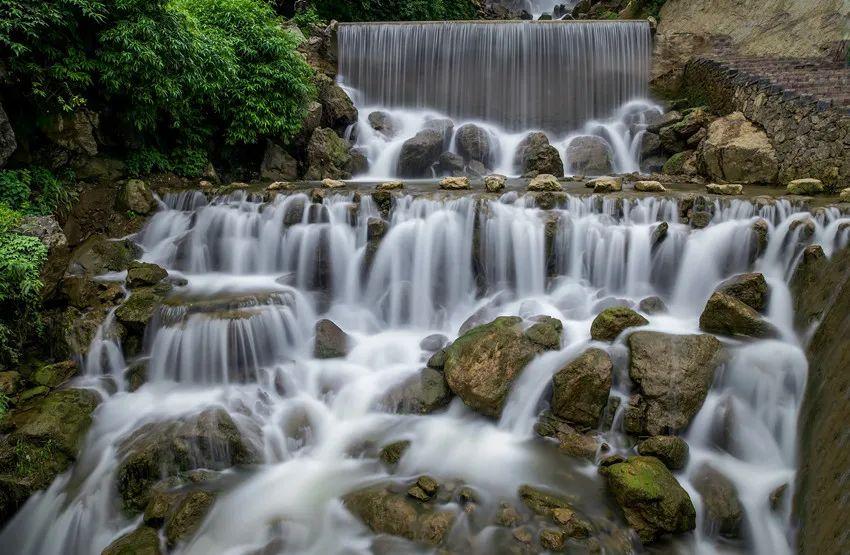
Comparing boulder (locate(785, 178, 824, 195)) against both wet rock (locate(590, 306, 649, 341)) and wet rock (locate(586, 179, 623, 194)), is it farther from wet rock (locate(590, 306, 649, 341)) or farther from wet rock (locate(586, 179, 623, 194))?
wet rock (locate(590, 306, 649, 341))

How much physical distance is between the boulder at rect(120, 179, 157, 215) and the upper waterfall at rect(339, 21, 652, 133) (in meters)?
7.84

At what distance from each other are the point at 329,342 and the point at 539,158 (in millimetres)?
7768

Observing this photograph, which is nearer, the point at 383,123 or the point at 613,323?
the point at 613,323

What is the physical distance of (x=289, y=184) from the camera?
36.0 ft

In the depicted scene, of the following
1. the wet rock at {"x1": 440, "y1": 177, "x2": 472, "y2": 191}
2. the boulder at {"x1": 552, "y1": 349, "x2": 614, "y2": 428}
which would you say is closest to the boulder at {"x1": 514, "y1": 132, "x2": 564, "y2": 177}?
the wet rock at {"x1": 440, "y1": 177, "x2": 472, "y2": 191}

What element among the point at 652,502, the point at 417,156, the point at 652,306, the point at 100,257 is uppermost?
the point at 417,156

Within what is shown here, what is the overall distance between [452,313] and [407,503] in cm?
373

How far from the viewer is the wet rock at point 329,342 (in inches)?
285

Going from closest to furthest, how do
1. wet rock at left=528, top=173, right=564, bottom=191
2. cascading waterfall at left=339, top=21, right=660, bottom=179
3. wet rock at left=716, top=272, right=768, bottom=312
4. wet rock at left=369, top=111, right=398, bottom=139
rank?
1. wet rock at left=716, top=272, right=768, bottom=312
2. wet rock at left=528, top=173, right=564, bottom=191
3. wet rock at left=369, top=111, right=398, bottom=139
4. cascading waterfall at left=339, top=21, right=660, bottom=179

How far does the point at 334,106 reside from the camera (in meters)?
13.9

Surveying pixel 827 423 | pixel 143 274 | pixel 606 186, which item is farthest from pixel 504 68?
pixel 827 423

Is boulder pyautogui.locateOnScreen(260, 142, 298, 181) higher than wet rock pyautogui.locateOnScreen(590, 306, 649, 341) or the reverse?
higher

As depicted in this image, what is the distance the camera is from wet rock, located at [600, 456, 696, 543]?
14.4ft

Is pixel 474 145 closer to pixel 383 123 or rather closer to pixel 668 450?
pixel 383 123
